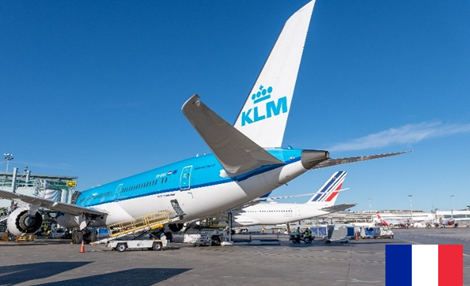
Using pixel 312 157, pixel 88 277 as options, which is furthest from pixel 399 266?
pixel 312 157

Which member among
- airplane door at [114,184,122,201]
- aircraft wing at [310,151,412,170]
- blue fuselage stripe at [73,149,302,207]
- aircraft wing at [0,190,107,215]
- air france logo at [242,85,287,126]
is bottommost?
aircraft wing at [0,190,107,215]

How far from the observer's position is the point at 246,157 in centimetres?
1312

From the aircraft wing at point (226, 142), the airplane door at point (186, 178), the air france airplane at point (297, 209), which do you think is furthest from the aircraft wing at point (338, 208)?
the aircraft wing at point (226, 142)

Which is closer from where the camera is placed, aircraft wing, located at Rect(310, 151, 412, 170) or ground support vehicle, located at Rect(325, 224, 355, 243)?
aircraft wing, located at Rect(310, 151, 412, 170)

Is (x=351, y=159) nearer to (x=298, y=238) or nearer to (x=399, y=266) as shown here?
(x=399, y=266)

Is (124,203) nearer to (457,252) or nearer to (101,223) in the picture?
(101,223)

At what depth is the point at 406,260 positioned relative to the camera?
307 centimetres

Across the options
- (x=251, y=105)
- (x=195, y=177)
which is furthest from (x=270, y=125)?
(x=195, y=177)

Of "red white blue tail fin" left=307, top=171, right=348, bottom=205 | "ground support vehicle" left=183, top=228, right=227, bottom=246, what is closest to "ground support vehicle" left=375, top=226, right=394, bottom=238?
"red white blue tail fin" left=307, top=171, right=348, bottom=205

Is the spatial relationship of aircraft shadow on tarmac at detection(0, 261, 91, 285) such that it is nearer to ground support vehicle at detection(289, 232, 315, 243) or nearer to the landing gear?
the landing gear

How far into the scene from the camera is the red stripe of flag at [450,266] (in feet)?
9.99

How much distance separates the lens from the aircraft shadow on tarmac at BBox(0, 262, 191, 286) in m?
9.81

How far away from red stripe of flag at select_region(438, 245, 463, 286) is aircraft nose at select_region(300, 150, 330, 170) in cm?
935

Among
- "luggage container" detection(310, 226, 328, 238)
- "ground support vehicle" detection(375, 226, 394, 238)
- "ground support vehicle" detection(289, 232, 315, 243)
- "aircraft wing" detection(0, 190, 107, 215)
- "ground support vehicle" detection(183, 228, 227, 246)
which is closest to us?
"aircraft wing" detection(0, 190, 107, 215)
